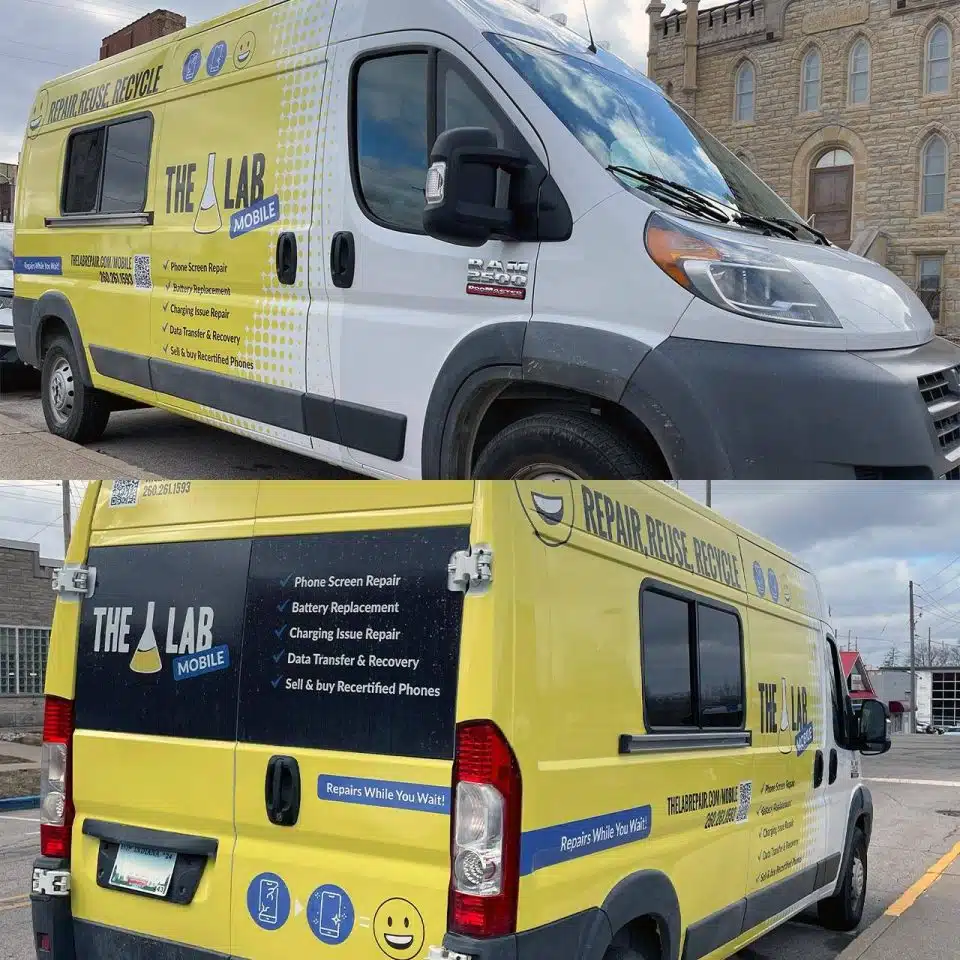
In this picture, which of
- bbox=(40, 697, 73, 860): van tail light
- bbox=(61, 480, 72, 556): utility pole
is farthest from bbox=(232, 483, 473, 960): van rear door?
bbox=(61, 480, 72, 556): utility pole

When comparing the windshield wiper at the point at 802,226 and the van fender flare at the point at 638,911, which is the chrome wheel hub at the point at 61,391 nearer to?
the windshield wiper at the point at 802,226

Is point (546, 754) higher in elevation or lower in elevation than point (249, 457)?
lower

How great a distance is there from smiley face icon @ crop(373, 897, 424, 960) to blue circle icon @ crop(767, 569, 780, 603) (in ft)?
9.61

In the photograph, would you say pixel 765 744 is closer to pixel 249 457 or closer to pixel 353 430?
pixel 353 430

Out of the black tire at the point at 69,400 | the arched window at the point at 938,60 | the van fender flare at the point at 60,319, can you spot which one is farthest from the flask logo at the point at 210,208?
the arched window at the point at 938,60

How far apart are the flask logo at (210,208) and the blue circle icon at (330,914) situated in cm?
371

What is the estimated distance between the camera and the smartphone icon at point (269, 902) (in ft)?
11.4

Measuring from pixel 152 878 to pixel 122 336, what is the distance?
4.02m

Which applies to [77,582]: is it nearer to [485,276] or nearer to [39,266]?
[485,276]

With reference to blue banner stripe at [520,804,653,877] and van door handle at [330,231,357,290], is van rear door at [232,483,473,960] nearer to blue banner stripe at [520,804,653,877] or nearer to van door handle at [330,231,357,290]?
blue banner stripe at [520,804,653,877]

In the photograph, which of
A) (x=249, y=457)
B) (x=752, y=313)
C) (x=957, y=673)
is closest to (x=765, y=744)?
(x=752, y=313)

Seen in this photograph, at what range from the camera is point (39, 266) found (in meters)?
8.05

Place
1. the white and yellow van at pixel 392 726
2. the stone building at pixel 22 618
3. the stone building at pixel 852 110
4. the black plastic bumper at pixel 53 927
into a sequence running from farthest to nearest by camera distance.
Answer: the stone building at pixel 852 110
the stone building at pixel 22 618
the black plastic bumper at pixel 53 927
the white and yellow van at pixel 392 726

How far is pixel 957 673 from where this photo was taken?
42.9 m
